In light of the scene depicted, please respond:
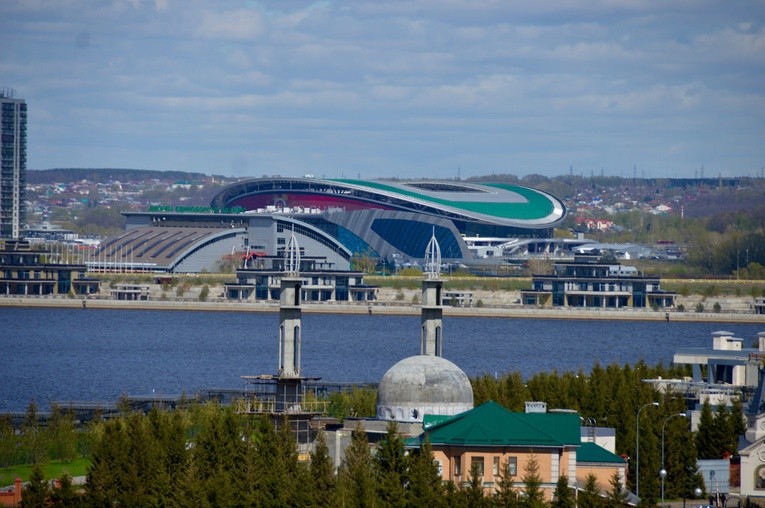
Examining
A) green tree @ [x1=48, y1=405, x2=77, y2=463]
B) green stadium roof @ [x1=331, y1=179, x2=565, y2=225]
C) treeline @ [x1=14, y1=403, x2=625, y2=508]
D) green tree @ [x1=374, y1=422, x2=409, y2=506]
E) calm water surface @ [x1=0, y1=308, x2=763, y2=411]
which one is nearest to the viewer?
treeline @ [x1=14, y1=403, x2=625, y2=508]

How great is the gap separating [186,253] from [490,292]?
23.5m

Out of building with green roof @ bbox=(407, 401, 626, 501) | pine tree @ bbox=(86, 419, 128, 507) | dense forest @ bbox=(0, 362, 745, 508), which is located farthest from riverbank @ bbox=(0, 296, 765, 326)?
pine tree @ bbox=(86, 419, 128, 507)

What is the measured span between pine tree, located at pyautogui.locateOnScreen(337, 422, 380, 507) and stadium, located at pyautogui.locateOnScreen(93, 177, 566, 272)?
96417mm

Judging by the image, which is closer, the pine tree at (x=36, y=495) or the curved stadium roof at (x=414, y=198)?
the pine tree at (x=36, y=495)

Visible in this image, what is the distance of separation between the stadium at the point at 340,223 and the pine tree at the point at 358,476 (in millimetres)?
96417

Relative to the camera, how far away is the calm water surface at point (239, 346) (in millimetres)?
66062

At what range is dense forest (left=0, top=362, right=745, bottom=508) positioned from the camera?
30.2 metres

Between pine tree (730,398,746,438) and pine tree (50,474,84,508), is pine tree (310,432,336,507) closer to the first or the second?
pine tree (50,474,84,508)

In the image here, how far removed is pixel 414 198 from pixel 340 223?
8403 mm

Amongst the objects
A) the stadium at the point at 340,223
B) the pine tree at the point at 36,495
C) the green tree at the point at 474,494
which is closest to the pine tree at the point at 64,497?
the pine tree at the point at 36,495

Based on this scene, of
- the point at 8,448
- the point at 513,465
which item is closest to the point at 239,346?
the point at 8,448

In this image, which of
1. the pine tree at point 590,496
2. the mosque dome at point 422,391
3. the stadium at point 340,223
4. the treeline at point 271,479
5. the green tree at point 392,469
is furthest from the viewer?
the stadium at point 340,223

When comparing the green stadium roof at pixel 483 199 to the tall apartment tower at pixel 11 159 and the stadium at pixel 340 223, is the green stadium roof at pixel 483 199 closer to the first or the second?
the stadium at pixel 340 223

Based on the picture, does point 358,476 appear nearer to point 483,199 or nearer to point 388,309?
point 388,309
